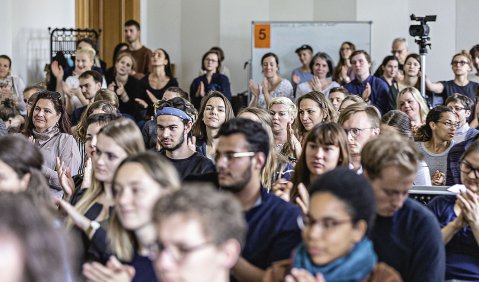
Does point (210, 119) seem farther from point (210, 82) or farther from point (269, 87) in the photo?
point (210, 82)

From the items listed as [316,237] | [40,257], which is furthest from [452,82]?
[40,257]

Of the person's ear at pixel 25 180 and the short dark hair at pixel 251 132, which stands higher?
the short dark hair at pixel 251 132

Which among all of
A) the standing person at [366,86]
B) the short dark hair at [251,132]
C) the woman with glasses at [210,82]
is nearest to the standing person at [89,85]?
the woman with glasses at [210,82]

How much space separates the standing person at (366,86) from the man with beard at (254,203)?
5.13 m

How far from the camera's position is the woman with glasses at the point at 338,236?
8.39 feet

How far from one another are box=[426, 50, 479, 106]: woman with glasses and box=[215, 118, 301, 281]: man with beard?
6.07m

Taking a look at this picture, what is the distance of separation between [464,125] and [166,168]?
4044mm

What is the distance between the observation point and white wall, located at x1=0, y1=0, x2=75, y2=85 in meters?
9.46

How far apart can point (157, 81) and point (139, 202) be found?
609 centimetres

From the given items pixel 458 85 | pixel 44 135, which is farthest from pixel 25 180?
pixel 458 85

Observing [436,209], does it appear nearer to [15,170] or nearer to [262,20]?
[15,170]

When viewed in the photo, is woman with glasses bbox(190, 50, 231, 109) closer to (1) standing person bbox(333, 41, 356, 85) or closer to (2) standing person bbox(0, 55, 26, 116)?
(1) standing person bbox(333, 41, 356, 85)

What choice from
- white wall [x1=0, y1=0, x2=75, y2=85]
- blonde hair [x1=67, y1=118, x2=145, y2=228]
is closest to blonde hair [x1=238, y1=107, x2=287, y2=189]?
blonde hair [x1=67, y1=118, x2=145, y2=228]

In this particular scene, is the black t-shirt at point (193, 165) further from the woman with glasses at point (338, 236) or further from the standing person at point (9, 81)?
the standing person at point (9, 81)
